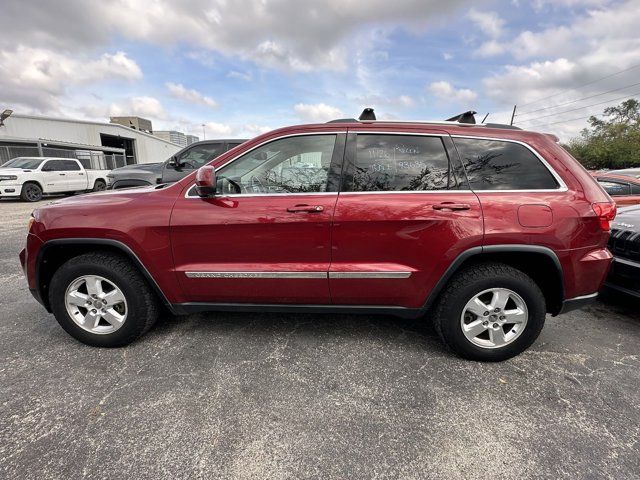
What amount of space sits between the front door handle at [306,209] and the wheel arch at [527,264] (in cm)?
102

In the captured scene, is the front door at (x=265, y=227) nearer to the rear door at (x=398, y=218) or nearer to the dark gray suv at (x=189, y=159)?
the rear door at (x=398, y=218)

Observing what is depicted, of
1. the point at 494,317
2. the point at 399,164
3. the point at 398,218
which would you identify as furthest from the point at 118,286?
the point at 494,317

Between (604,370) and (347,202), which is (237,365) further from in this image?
(604,370)

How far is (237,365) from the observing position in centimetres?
266

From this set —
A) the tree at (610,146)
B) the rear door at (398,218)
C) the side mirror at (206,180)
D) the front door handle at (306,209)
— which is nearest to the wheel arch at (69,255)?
the side mirror at (206,180)

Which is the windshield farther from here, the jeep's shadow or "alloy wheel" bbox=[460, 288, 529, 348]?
"alloy wheel" bbox=[460, 288, 529, 348]

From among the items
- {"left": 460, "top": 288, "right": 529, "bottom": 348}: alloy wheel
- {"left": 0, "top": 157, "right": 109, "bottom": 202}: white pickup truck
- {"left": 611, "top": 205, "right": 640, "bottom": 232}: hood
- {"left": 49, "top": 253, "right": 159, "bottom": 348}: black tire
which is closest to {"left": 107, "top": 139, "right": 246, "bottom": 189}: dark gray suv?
{"left": 49, "top": 253, "right": 159, "bottom": 348}: black tire

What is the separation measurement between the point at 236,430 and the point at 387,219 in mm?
1635


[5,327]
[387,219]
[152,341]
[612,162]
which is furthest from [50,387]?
[612,162]

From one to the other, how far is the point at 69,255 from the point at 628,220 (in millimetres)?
5110

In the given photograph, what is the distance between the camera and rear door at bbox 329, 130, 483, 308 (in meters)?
2.50

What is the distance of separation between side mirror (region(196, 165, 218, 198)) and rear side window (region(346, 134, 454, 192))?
960mm

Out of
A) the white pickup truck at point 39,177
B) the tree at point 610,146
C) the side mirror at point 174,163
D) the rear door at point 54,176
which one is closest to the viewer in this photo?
the side mirror at point 174,163

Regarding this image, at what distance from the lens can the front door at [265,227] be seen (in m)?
2.58
